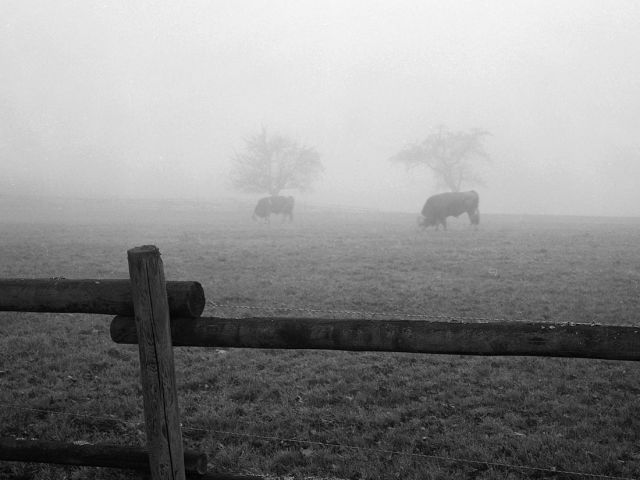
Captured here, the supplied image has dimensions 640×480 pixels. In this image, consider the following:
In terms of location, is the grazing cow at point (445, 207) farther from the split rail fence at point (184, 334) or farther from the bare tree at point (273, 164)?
the split rail fence at point (184, 334)

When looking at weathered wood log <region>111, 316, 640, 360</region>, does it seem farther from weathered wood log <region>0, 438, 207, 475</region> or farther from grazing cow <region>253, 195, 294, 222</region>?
grazing cow <region>253, 195, 294, 222</region>

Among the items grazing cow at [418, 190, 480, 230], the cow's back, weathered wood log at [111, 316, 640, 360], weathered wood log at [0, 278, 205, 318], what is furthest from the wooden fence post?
the cow's back

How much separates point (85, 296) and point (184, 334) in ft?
2.14

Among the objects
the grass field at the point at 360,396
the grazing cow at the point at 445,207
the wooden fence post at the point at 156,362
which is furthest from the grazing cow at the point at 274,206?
the wooden fence post at the point at 156,362

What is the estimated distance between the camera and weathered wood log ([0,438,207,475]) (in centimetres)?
312

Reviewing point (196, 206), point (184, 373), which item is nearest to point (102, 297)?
point (184, 373)

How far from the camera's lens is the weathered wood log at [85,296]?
9.59ft

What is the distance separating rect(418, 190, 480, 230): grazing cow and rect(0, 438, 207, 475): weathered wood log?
2888 centimetres

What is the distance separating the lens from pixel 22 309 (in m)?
3.15

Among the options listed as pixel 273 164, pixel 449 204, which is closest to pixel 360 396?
pixel 449 204

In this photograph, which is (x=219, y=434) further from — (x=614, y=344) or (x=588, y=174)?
(x=588, y=174)

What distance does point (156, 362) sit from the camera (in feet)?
9.24

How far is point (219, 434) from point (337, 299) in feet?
20.1

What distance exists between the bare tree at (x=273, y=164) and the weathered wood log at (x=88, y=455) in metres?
47.8
